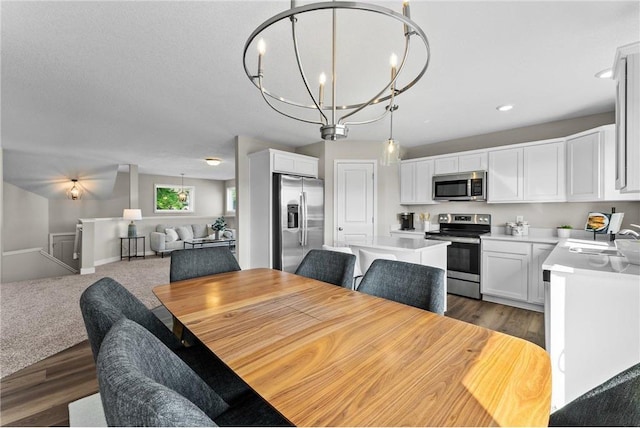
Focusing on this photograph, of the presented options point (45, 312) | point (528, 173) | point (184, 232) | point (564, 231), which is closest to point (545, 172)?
point (528, 173)

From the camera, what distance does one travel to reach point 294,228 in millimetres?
4047

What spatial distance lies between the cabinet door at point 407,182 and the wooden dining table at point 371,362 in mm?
3514

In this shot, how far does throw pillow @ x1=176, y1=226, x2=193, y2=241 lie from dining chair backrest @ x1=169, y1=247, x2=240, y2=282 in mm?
6436

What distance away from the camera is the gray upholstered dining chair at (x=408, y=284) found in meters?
1.53

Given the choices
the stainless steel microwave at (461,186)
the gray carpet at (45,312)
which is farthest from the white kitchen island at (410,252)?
the gray carpet at (45,312)

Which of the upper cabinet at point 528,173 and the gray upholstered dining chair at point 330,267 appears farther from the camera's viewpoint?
the upper cabinet at point 528,173

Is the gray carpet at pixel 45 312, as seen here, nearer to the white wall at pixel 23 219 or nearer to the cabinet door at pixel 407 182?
the white wall at pixel 23 219

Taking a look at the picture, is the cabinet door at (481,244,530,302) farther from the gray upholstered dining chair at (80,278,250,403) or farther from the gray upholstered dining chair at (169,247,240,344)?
the gray upholstered dining chair at (80,278,250,403)

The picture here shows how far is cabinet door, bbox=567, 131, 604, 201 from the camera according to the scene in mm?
2932

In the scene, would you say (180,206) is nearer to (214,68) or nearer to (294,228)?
(294,228)

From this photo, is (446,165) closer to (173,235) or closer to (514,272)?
(514,272)

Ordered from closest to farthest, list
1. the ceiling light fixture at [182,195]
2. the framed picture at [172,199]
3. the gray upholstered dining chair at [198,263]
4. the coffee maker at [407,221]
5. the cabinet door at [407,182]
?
the gray upholstered dining chair at [198,263] < the cabinet door at [407,182] < the coffee maker at [407,221] < the framed picture at [172,199] < the ceiling light fixture at [182,195]

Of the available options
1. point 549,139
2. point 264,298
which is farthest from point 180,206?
point 549,139

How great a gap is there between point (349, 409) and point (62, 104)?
391 centimetres
